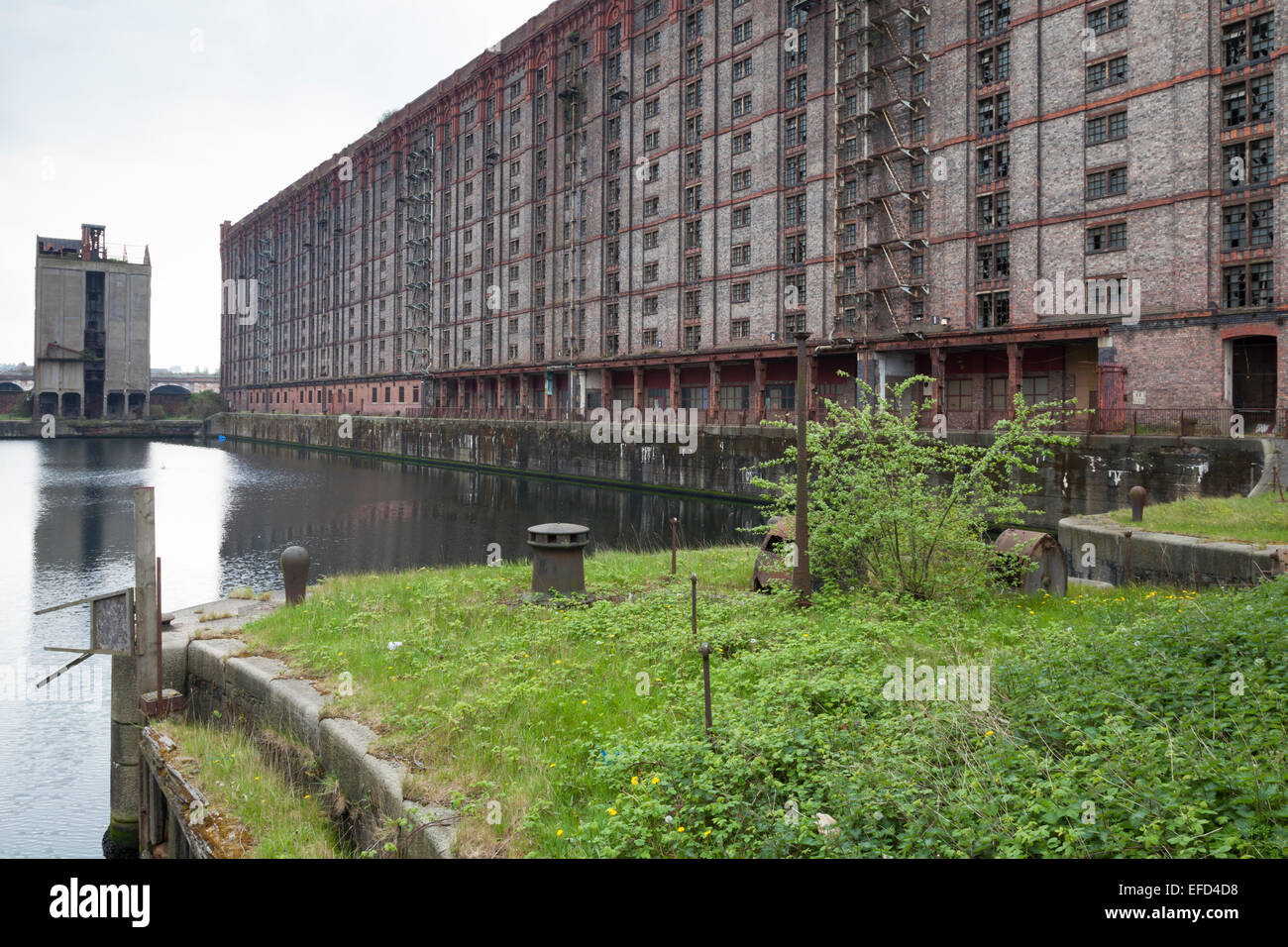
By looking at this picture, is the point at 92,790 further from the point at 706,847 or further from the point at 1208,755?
the point at 1208,755

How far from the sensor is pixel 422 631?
38.6 ft

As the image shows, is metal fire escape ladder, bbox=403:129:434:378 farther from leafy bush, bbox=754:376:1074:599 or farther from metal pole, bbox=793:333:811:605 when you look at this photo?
metal pole, bbox=793:333:811:605

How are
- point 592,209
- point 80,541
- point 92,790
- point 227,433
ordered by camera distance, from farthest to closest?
1. point 227,433
2. point 592,209
3. point 80,541
4. point 92,790

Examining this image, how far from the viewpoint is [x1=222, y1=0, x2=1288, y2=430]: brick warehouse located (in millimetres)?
30859

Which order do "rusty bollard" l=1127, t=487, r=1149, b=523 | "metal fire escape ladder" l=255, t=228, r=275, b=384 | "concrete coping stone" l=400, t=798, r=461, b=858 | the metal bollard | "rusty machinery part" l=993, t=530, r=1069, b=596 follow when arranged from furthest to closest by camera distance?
1. "metal fire escape ladder" l=255, t=228, r=275, b=384
2. "rusty bollard" l=1127, t=487, r=1149, b=523
3. the metal bollard
4. "rusty machinery part" l=993, t=530, r=1069, b=596
5. "concrete coping stone" l=400, t=798, r=461, b=858

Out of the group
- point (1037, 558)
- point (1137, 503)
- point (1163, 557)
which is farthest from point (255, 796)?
point (1137, 503)

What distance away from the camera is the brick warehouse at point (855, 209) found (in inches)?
1215

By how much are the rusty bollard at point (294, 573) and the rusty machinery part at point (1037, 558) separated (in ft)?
36.8

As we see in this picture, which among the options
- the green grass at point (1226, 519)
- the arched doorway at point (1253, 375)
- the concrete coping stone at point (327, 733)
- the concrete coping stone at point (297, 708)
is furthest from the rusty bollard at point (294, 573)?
the arched doorway at point (1253, 375)

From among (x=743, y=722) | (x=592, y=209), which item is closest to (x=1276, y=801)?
(x=743, y=722)

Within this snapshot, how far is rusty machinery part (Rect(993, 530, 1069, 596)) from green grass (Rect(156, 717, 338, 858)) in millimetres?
10631

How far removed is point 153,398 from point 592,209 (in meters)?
98.9

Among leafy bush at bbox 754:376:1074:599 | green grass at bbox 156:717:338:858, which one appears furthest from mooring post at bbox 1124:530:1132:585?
green grass at bbox 156:717:338:858

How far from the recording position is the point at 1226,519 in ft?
61.7
